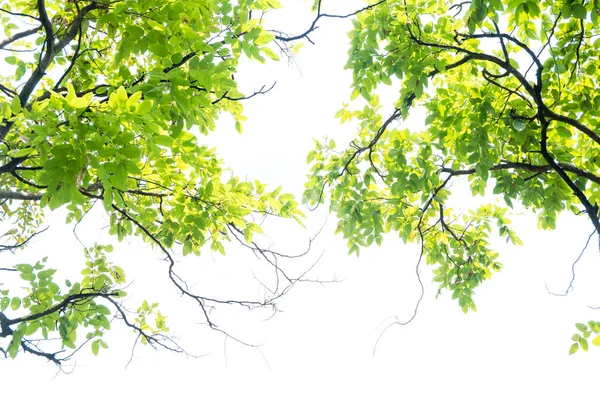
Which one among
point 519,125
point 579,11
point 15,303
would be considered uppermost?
point 519,125

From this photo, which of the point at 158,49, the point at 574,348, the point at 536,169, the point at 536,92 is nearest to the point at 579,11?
the point at 536,92

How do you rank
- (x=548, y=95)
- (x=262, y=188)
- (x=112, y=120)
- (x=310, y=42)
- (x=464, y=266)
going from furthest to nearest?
(x=464, y=266) < (x=548, y=95) < (x=262, y=188) < (x=310, y=42) < (x=112, y=120)

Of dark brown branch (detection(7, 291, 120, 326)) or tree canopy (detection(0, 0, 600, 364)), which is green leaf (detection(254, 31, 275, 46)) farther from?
dark brown branch (detection(7, 291, 120, 326))

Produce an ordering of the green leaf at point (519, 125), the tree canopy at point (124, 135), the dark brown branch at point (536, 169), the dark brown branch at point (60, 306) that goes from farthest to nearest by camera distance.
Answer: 1. the dark brown branch at point (60, 306)
2. the dark brown branch at point (536, 169)
3. the green leaf at point (519, 125)
4. the tree canopy at point (124, 135)

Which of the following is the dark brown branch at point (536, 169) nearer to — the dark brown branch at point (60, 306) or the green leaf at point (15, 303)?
the dark brown branch at point (60, 306)

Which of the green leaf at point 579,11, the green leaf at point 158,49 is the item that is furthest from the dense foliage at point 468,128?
the green leaf at point 158,49

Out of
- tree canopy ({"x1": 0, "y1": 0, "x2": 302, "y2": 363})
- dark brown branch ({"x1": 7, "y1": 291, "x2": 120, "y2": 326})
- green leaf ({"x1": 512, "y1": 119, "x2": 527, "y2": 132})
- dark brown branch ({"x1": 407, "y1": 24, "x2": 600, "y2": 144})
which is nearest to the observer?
tree canopy ({"x1": 0, "y1": 0, "x2": 302, "y2": 363})

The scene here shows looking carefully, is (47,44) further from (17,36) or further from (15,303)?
(15,303)

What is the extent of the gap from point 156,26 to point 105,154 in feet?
4.21

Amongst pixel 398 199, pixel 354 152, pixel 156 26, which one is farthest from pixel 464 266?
pixel 156 26

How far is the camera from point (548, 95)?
4.70 metres

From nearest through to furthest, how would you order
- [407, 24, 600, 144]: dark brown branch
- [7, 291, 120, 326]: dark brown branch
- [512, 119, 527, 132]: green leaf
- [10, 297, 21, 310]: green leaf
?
[407, 24, 600, 144]: dark brown branch, [512, 119, 527, 132]: green leaf, [7, 291, 120, 326]: dark brown branch, [10, 297, 21, 310]: green leaf

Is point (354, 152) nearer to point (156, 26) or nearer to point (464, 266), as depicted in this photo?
point (464, 266)

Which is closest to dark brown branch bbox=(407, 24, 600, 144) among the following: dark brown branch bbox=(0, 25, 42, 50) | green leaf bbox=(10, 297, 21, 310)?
dark brown branch bbox=(0, 25, 42, 50)
